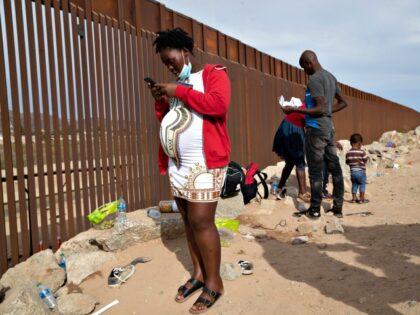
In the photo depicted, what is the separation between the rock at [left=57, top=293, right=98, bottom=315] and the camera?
9.80 ft

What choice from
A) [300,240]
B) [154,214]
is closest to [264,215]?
[300,240]

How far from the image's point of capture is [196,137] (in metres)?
2.57

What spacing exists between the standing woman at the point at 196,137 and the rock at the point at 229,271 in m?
0.48

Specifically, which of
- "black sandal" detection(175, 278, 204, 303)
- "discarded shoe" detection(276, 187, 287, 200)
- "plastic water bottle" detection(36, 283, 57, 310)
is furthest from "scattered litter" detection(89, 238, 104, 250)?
"discarded shoe" detection(276, 187, 287, 200)

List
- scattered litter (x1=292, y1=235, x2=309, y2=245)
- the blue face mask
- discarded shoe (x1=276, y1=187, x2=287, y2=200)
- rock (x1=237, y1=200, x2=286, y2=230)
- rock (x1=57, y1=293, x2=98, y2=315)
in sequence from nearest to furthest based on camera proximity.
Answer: the blue face mask → rock (x1=57, y1=293, x2=98, y2=315) → scattered litter (x1=292, y1=235, x2=309, y2=245) → rock (x1=237, y1=200, x2=286, y2=230) → discarded shoe (x1=276, y1=187, x2=287, y2=200)

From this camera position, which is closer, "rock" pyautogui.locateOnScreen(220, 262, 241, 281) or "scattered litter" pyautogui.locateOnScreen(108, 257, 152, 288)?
"rock" pyautogui.locateOnScreen(220, 262, 241, 281)

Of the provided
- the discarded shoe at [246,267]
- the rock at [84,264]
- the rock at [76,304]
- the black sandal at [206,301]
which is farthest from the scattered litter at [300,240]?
the rock at [76,304]

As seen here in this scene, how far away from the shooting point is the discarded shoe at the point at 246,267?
331cm

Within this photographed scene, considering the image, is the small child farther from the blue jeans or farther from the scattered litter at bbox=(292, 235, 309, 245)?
the scattered litter at bbox=(292, 235, 309, 245)

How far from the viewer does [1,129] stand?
3.60 meters

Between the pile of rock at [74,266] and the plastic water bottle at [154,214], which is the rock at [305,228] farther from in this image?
the plastic water bottle at [154,214]

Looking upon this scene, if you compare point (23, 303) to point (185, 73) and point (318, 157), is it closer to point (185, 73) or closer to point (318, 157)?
point (185, 73)

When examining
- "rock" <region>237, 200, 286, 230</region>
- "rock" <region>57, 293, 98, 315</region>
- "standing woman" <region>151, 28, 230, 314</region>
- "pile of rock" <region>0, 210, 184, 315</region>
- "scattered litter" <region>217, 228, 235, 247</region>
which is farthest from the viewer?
"rock" <region>237, 200, 286, 230</region>

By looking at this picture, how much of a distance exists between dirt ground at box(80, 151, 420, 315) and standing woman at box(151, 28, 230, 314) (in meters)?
0.45
